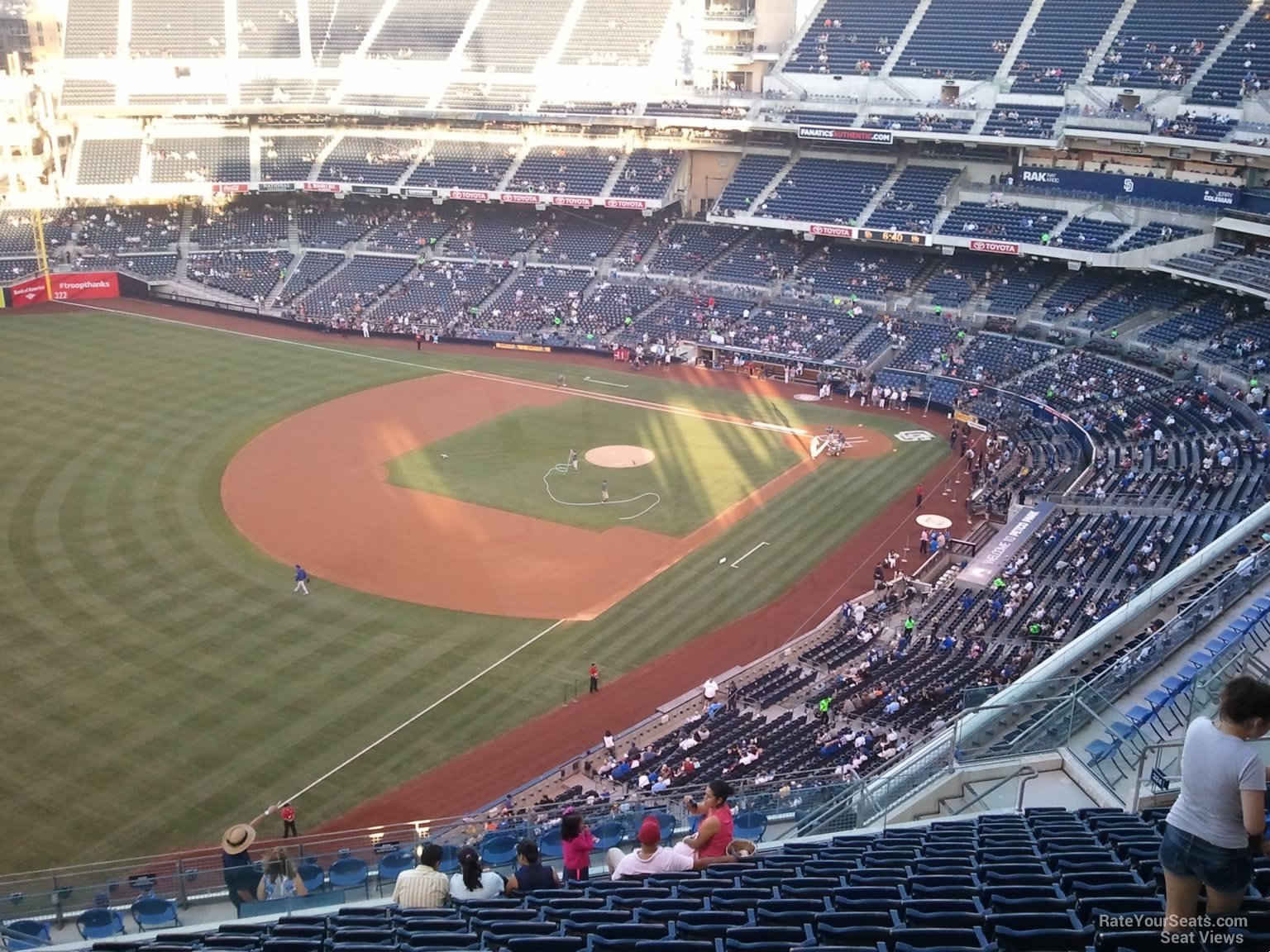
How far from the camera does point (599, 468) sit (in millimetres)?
41188

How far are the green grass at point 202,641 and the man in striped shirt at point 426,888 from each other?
12334mm

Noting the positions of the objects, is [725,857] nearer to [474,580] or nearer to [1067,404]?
[474,580]

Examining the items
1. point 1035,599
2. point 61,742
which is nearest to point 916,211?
point 1035,599

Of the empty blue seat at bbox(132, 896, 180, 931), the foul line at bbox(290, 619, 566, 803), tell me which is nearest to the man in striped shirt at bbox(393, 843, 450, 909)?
the empty blue seat at bbox(132, 896, 180, 931)

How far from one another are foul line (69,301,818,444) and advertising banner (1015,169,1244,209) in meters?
19.7

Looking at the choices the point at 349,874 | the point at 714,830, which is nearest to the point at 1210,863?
the point at 714,830

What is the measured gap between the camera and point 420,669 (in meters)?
27.2

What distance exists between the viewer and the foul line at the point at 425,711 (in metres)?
22.6

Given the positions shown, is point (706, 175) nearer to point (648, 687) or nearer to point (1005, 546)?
point (1005, 546)

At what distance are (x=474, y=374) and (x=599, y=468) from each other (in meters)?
14.6

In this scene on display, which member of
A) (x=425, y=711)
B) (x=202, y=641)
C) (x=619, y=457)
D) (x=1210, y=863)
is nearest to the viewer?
(x=1210, y=863)

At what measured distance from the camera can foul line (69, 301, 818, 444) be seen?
→ 47.3 metres

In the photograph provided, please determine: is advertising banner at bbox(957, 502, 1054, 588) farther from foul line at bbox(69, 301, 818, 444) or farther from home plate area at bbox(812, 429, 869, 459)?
foul line at bbox(69, 301, 818, 444)

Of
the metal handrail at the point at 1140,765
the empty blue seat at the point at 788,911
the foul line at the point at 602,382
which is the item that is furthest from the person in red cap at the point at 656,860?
the foul line at the point at 602,382
